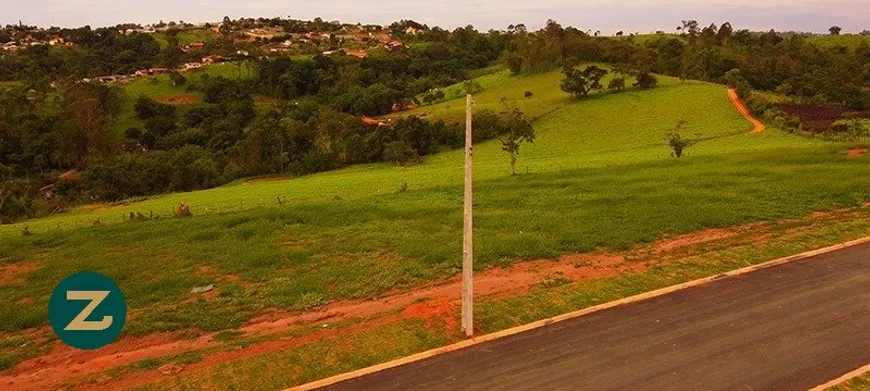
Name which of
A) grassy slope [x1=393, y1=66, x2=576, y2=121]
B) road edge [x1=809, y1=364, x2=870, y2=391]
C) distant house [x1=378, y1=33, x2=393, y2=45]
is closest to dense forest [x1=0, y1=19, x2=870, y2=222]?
grassy slope [x1=393, y1=66, x2=576, y2=121]

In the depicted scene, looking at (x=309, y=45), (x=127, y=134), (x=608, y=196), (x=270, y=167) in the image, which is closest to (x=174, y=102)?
(x=127, y=134)

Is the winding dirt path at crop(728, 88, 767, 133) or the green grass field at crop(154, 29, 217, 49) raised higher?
the green grass field at crop(154, 29, 217, 49)

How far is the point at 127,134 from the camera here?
83062mm

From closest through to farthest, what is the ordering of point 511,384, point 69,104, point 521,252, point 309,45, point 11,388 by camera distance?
1. point 511,384
2. point 11,388
3. point 521,252
4. point 69,104
5. point 309,45

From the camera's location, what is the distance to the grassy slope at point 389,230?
61.4 feet

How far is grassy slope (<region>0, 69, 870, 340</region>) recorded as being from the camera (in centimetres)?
1870

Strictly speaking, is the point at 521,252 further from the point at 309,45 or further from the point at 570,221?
the point at 309,45

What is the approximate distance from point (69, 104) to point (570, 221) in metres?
76.4

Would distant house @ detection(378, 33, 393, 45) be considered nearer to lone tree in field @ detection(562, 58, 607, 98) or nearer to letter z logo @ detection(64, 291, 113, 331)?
lone tree in field @ detection(562, 58, 607, 98)

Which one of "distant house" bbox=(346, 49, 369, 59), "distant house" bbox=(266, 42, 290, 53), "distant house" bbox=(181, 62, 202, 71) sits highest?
"distant house" bbox=(266, 42, 290, 53)

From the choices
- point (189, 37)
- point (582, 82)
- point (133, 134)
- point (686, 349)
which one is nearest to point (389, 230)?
point (686, 349)

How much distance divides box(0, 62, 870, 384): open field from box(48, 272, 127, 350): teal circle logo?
458cm

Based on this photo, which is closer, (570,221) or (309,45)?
(570,221)

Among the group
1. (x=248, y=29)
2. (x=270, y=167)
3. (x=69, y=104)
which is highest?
(x=248, y=29)
